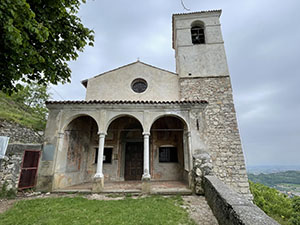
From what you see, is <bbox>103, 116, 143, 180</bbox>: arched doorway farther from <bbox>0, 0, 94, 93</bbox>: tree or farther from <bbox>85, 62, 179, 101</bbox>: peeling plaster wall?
<bbox>0, 0, 94, 93</bbox>: tree

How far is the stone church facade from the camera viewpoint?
6.85 meters

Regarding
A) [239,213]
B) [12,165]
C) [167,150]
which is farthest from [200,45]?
[12,165]

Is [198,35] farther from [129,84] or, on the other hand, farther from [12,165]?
[12,165]

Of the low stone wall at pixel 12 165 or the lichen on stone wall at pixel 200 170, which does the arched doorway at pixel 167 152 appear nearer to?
the lichen on stone wall at pixel 200 170

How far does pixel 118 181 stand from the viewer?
8.83 metres

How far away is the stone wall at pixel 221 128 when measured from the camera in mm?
8453

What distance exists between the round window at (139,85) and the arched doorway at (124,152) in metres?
2.36

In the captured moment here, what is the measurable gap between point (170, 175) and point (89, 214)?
574 cm

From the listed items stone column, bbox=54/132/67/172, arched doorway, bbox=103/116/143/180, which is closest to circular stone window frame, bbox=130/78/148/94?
arched doorway, bbox=103/116/143/180

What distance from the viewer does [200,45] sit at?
11586 mm

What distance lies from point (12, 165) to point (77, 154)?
9.06ft

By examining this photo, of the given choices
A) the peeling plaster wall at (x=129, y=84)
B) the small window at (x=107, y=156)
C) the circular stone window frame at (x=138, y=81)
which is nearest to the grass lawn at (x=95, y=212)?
the small window at (x=107, y=156)

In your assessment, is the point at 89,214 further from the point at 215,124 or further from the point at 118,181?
the point at 215,124

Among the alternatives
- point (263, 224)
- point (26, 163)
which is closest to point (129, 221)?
point (263, 224)
